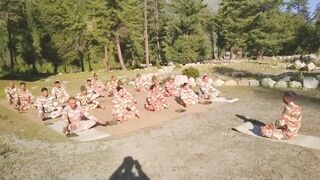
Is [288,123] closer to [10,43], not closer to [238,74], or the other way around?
[238,74]

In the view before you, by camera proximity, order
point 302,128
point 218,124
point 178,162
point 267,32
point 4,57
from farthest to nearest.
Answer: point 4,57 < point 267,32 < point 218,124 < point 302,128 < point 178,162

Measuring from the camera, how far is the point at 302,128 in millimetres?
11469

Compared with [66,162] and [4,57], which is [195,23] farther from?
[66,162]

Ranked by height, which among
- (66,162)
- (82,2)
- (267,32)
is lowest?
(66,162)

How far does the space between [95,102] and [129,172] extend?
7776mm

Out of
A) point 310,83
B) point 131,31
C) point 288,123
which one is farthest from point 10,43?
point 288,123

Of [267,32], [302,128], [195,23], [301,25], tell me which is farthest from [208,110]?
[301,25]

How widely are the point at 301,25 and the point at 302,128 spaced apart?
4545 cm

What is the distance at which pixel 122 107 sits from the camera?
1328cm

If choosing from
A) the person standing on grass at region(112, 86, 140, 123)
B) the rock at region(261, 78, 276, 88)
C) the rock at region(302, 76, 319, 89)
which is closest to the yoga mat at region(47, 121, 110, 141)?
the person standing on grass at region(112, 86, 140, 123)

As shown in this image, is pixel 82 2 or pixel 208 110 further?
pixel 82 2

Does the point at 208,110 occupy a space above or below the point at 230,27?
below

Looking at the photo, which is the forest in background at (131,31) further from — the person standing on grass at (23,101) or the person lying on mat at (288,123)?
the person lying on mat at (288,123)

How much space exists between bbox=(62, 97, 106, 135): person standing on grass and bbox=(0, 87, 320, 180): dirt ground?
686 mm
